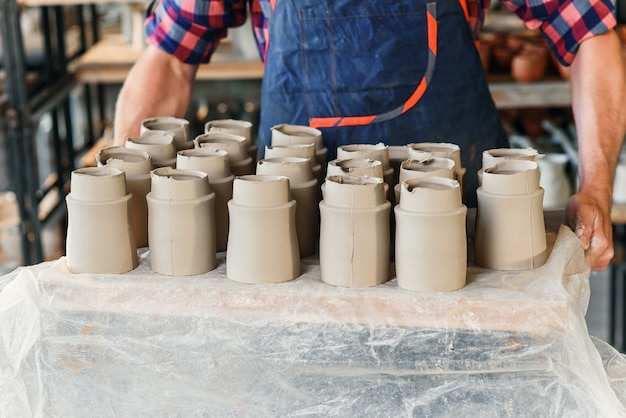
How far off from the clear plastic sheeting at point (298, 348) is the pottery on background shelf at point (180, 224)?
0.02 metres

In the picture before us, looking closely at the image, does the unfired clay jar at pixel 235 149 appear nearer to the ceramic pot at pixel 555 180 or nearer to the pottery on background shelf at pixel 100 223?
the pottery on background shelf at pixel 100 223

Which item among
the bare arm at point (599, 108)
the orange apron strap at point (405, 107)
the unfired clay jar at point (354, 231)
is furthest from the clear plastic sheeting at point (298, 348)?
the orange apron strap at point (405, 107)

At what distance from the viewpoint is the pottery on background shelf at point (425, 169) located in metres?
1.24

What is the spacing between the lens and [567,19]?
5.65ft

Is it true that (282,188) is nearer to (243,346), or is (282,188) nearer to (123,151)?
(243,346)

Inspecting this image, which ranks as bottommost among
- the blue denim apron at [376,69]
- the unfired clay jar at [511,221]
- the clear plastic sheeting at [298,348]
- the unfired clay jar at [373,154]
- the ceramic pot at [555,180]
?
the ceramic pot at [555,180]

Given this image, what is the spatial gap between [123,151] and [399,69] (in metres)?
0.54

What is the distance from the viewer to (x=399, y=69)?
5.42 ft

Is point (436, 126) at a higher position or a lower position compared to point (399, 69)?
lower

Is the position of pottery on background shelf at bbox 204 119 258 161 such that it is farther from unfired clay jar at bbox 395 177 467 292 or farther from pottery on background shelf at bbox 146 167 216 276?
unfired clay jar at bbox 395 177 467 292

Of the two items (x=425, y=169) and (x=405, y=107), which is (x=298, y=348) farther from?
(x=405, y=107)

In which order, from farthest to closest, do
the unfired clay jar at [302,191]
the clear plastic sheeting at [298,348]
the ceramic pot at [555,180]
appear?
1. the ceramic pot at [555,180]
2. the unfired clay jar at [302,191]
3. the clear plastic sheeting at [298,348]

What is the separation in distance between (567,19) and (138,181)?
89 cm

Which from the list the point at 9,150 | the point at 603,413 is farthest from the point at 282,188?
the point at 9,150
